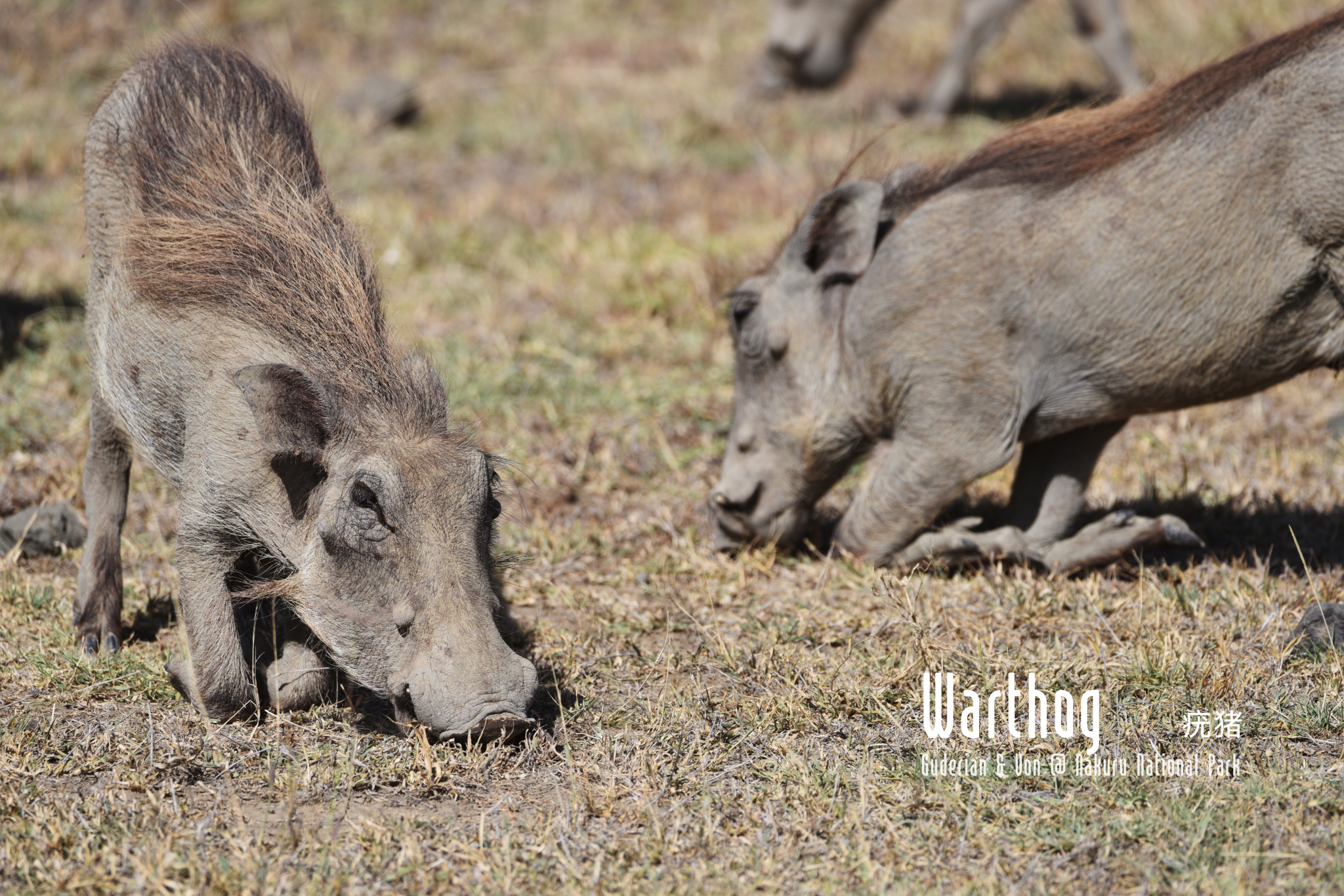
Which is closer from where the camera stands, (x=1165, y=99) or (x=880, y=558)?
(x=1165, y=99)

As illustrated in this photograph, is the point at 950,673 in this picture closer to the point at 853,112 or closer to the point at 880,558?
the point at 880,558

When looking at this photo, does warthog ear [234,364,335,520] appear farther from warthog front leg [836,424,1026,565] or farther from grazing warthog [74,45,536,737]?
warthog front leg [836,424,1026,565]

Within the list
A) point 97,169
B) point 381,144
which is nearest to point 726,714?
point 97,169

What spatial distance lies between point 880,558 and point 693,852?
5.40ft

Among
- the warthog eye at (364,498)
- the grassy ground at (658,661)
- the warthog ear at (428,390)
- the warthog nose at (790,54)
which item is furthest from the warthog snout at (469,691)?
the warthog nose at (790,54)

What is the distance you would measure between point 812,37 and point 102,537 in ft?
22.7

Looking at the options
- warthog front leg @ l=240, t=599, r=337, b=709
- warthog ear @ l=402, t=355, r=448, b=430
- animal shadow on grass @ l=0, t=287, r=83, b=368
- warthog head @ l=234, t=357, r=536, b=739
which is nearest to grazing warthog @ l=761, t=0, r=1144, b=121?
animal shadow on grass @ l=0, t=287, r=83, b=368

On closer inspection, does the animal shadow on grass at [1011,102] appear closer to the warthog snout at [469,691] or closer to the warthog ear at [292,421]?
the warthog ear at [292,421]

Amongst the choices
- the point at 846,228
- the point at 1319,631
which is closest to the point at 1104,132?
the point at 846,228

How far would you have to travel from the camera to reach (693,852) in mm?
2539

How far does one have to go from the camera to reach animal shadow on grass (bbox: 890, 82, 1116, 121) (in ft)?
29.8

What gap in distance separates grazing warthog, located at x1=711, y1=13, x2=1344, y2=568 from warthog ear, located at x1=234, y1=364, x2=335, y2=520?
1.57 meters

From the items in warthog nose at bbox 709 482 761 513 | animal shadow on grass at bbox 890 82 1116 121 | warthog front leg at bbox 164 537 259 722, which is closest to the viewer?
warthog front leg at bbox 164 537 259 722

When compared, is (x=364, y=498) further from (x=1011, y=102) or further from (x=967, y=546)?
A: (x=1011, y=102)
